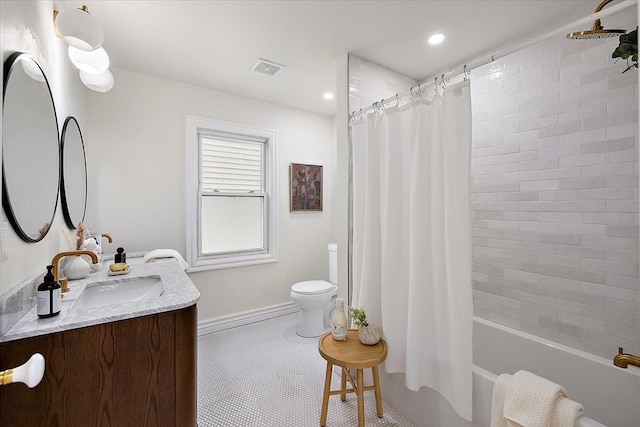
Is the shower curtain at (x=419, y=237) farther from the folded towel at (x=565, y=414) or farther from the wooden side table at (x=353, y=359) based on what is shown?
the folded towel at (x=565, y=414)

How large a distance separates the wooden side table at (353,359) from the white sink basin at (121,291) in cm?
100

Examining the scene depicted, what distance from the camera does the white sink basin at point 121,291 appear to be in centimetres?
153

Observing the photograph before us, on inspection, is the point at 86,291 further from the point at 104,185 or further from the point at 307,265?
the point at 307,265

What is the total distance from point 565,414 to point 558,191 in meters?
1.35

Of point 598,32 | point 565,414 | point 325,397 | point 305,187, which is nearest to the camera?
point 565,414

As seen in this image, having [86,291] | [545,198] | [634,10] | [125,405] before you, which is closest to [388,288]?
[545,198]

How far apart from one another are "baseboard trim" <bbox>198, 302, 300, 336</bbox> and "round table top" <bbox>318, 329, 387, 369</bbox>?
1503 millimetres

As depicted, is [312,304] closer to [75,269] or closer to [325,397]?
[325,397]

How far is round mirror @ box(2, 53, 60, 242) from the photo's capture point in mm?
1025

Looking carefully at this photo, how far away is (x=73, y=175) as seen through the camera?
1832 mm

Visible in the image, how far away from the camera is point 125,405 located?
111 centimetres

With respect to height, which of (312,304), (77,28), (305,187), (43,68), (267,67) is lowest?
(312,304)

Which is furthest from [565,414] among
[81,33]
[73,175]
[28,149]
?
[73,175]

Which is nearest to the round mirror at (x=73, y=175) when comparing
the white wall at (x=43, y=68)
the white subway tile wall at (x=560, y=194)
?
the white wall at (x=43, y=68)
